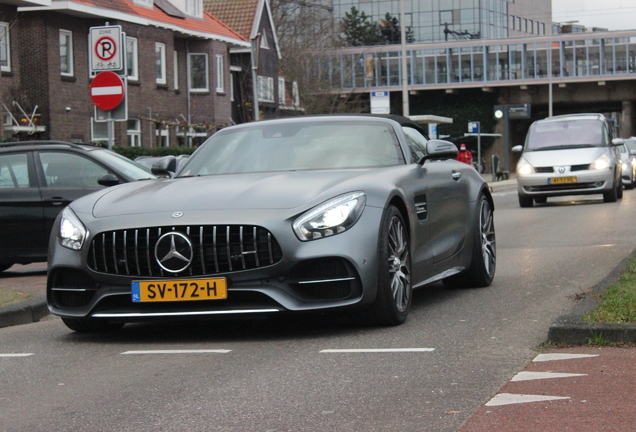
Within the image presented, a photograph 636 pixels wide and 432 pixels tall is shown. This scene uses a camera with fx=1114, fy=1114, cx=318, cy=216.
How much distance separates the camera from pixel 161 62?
4341 cm

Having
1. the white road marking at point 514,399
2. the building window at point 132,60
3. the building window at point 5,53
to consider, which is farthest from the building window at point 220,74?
the white road marking at point 514,399

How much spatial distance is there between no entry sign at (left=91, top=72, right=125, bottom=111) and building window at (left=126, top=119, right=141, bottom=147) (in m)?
26.6

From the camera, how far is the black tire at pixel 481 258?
896 centimetres

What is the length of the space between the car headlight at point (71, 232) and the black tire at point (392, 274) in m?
1.83

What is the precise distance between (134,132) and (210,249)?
34994 mm

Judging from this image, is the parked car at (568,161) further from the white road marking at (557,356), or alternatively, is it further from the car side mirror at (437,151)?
the white road marking at (557,356)

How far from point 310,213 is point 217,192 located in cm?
73

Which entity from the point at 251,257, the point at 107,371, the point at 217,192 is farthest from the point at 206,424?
the point at 217,192

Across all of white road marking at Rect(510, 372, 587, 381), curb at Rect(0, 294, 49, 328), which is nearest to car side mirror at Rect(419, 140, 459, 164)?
white road marking at Rect(510, 372, 587, 381)

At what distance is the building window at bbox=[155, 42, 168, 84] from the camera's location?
4319 centimetres

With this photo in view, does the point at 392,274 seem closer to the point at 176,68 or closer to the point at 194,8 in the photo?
the point at 176,68

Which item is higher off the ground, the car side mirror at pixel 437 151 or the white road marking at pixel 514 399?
the car side mirror at pixel 437 151

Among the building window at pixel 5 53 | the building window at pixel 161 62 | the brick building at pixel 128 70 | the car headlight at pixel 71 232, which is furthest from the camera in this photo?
the building window at pixel 161 62

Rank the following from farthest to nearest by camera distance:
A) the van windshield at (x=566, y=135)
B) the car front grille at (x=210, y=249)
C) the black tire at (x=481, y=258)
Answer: the van windshield at (x=566, y=135), the black tire at (x=481, y=258), the car front grille at (x=210, y=249)
